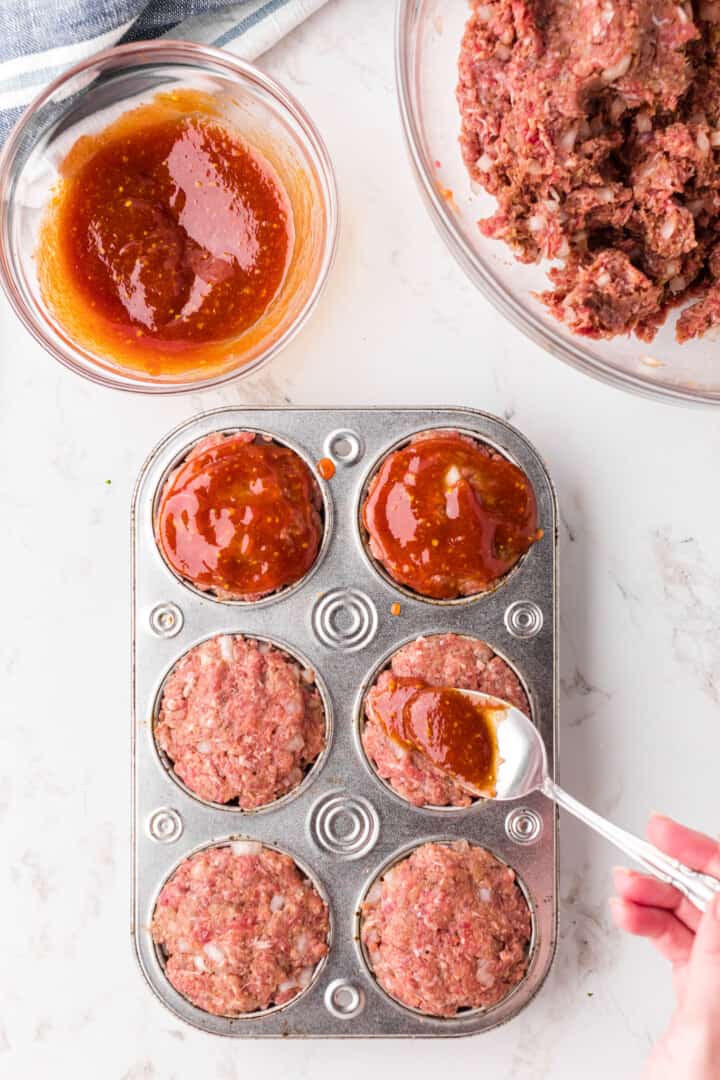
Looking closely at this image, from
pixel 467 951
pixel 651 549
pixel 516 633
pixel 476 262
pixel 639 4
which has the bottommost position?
pixel 467 951

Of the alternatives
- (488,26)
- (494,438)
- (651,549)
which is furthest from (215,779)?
(488,26)

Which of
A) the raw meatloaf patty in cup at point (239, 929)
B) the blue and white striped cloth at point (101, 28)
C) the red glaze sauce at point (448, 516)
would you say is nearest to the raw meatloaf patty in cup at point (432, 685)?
the red glaze sauce at point (448, 516)

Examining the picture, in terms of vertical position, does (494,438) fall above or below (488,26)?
below

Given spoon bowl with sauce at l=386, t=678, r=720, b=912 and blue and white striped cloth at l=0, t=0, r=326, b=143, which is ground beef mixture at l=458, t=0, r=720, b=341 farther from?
spoon bowl with sauce at l=386, t=678, r=720, b=912

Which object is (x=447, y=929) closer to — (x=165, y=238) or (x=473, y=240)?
(x=473, y=240)

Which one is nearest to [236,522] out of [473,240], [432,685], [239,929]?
[432,685]

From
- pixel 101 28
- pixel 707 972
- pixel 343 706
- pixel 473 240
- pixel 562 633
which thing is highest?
pixel 101 28

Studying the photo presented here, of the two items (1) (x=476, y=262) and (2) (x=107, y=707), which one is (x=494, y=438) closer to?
(1) (x=476, y=262)

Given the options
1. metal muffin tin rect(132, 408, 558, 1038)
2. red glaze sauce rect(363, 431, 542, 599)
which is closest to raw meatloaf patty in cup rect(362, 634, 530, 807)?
metal muffin tin rect(132, 408, 558, 1038)
